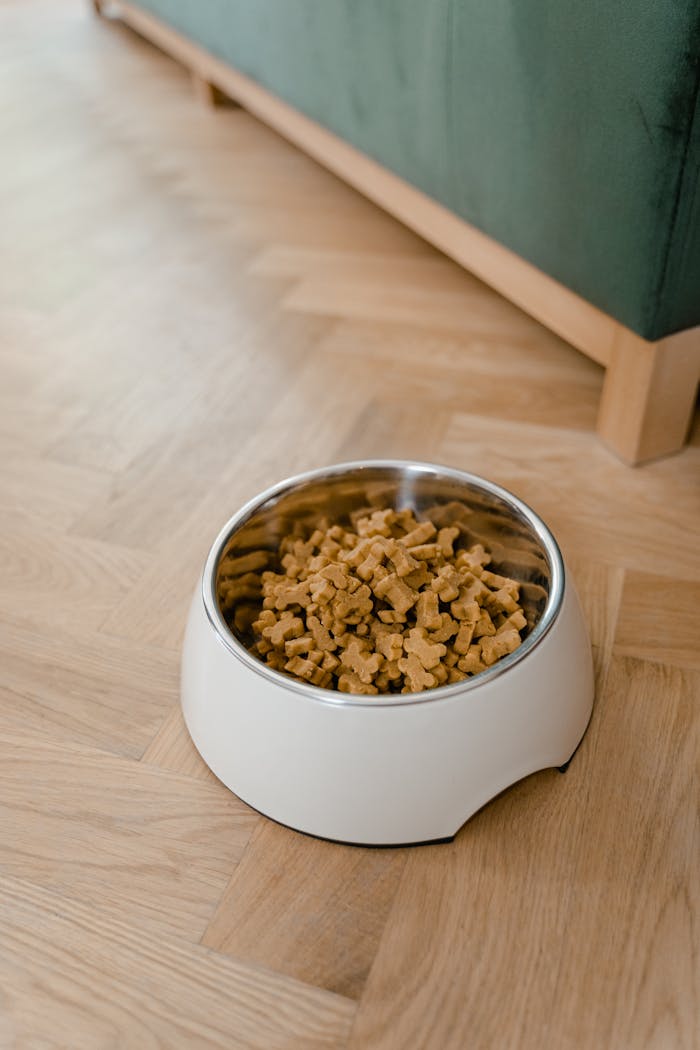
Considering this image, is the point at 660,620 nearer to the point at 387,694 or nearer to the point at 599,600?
the point at 599,600

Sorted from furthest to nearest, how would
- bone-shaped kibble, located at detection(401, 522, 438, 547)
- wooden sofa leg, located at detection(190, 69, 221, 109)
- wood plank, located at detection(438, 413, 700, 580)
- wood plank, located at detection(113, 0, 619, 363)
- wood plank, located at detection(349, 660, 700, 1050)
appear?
wooden sofa leg, located at detection(190, 69, 221, 109) → wood plank, located at detection(113, 0, 619, 363) → wood plank, located at detection(438, 413, 700, 580) → bone-shaped kibble, located at detection(401, 522, 438, 547) → wood plank, located at detection(349, 660, 700, 1050)

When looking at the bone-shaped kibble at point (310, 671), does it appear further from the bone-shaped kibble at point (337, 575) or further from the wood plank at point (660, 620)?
the wood plank at point (660, 620)

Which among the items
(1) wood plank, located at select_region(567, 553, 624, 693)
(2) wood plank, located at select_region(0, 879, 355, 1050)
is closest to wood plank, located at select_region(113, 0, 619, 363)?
(1) wood plank, located at select_region(567, 553, 624, 693)

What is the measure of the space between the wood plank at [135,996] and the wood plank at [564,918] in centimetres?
4

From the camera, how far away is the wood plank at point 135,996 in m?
0.54

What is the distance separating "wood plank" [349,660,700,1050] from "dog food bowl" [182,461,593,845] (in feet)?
0.10

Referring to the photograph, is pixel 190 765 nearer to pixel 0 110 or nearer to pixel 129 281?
pixel 129 281

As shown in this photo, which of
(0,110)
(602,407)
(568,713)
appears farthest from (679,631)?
(0,110)

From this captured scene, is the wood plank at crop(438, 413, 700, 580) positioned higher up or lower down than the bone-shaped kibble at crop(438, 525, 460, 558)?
lower down

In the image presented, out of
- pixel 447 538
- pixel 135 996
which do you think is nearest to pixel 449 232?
pixel 447 538

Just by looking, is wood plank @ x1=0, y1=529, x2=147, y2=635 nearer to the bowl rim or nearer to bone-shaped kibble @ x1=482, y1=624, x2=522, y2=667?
the bowl rim

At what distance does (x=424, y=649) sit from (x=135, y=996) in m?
0.27

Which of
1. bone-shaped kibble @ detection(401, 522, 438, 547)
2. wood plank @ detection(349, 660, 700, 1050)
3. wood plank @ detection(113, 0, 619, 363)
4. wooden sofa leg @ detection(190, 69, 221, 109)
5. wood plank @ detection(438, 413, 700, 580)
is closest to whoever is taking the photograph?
wood plank @ detection(349, 660, 700, 1050)

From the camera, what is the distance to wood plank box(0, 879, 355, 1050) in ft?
1.77
